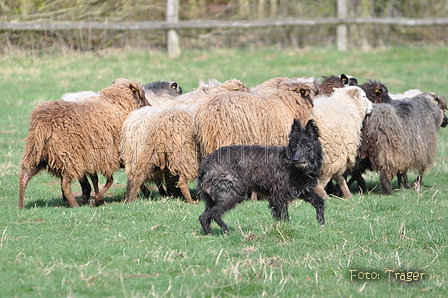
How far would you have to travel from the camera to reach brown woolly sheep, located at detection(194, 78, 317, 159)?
8.92m

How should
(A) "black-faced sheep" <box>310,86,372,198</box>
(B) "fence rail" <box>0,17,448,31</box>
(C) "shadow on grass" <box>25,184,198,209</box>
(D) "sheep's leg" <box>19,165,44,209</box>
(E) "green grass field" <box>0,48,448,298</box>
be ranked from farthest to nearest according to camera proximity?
(B) "fence rail" <box>0,17,448,31</box> < (A) "black-faced sheep" <box>310,86,372,198</box> < (C) "shadow on grass" <box>25,184,198,209</box> < (D) "sheep's leg" <box>19,165,44,209</box> < (E) "green grass field" <box>0,48,448,298</box>

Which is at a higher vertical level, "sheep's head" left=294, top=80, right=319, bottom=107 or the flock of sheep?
"sheep's head" left=294, top=80, right=319, bottom=107

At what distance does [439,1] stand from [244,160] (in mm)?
21797

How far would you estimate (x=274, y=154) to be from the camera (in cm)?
716

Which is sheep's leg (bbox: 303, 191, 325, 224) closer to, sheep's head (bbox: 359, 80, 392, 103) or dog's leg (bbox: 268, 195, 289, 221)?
dog's leg (bbox: 268, 195, 289, 221)

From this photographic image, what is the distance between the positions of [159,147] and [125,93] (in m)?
1.42

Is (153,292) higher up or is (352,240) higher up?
(153,292)

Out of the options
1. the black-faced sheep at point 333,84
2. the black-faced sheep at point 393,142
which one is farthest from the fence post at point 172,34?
the black-faced sheep at point 393,142

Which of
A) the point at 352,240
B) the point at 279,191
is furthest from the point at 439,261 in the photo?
the point at 279,191

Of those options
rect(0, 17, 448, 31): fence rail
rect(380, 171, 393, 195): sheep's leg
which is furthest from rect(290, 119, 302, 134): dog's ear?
rect(0, 17, 448, 31): fence rail

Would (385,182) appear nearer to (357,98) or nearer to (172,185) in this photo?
(357,98)

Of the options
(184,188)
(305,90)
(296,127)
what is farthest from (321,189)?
(296,127)

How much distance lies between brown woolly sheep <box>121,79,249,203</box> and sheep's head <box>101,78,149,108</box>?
54 cm

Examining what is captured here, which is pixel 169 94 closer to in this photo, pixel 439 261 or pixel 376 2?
pixel 439 261
